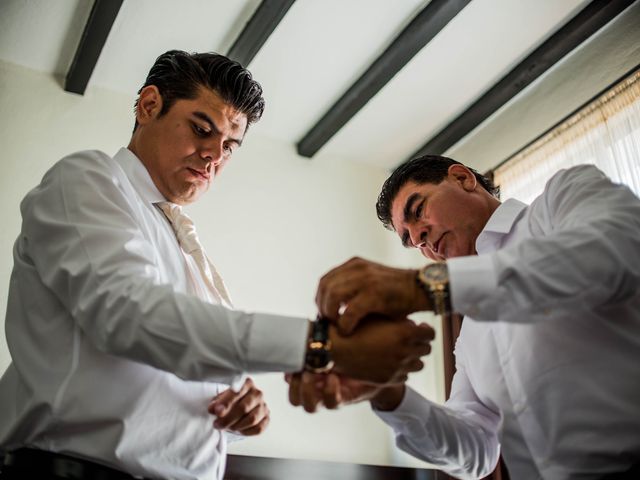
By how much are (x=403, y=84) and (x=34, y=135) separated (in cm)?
208

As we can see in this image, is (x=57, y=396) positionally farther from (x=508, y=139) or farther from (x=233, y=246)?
(x=508, y=139)

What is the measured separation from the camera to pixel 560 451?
1238 millimetres

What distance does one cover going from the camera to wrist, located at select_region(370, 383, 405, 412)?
56.1 inches

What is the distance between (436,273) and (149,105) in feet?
3.34

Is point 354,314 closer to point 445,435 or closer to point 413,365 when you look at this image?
point 413,365

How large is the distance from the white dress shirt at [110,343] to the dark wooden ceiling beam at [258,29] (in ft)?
6.10

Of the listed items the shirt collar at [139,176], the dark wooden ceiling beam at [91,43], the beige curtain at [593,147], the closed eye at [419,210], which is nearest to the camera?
the shirt collar at [139,176]

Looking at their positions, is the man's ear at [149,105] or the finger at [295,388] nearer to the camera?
the finger at [295,388]

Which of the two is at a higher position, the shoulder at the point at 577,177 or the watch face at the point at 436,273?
the shoulder at the point at 577,177

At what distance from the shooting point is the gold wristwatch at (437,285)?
1154mm

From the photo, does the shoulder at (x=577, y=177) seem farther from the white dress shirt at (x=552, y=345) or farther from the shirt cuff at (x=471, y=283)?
the shirt cuff at (x=471, y=283)

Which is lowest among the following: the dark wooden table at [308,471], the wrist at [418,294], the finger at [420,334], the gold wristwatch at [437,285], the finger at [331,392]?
the dark wooden table at [308,471]

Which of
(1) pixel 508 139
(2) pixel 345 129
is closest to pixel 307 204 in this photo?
(2) pixel 345 129

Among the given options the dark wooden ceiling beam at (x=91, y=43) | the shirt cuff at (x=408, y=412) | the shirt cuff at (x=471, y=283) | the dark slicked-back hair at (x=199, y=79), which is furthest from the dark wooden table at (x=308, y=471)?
the dark wooden ceiling beam at (x=91, y=43)
